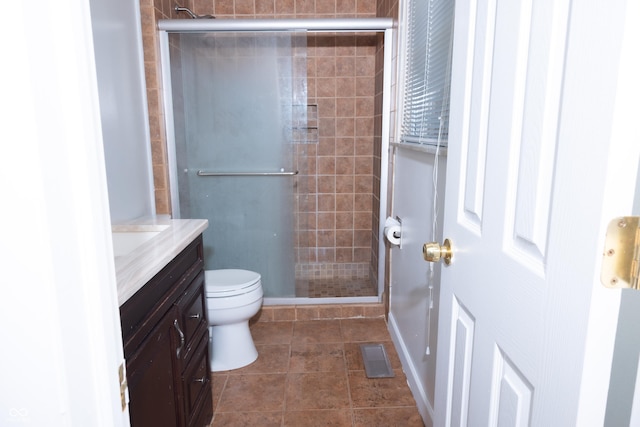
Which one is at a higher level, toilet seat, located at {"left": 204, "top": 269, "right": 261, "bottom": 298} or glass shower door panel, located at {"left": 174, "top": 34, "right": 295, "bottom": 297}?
glass shower door panel, located at {"left": 174, "top": 34, "right": 295, "bottom": 297}

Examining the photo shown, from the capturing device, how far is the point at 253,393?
2.11m

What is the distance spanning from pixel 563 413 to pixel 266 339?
222cm

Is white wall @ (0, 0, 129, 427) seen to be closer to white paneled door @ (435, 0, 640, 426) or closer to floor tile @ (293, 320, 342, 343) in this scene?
white paneled door @ (435, 0, 640, 426)

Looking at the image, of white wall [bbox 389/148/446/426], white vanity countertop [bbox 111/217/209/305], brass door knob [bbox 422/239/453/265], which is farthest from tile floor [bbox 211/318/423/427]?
brass door knob [bbox 422/239/453/265]

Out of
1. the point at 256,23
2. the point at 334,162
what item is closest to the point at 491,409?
the point at 256,23

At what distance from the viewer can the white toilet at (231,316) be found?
2.22 metres

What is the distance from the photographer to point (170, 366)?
1.41 m

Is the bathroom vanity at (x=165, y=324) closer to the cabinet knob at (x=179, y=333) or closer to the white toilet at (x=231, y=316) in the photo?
the cabinet knob at (x=179, y=333)

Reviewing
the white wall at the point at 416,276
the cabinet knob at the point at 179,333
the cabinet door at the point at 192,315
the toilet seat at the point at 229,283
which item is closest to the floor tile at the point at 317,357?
the white wall at the point at 416,276

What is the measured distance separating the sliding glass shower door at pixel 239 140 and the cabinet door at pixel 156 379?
1.35 m

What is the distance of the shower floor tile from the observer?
3166 mm

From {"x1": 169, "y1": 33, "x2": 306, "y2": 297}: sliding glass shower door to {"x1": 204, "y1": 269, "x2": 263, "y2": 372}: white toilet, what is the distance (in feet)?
1.26

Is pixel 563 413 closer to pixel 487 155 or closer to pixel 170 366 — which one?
pixel 487 155

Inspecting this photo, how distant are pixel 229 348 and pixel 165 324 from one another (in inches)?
42.0
